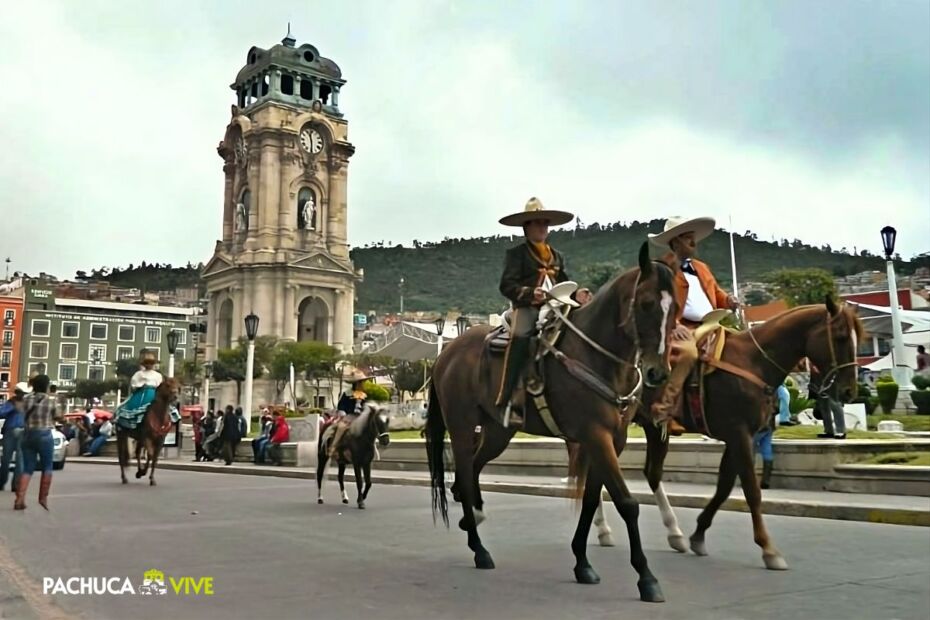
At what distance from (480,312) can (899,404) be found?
460 ft

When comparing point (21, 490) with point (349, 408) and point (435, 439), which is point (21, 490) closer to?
point (349, 408)

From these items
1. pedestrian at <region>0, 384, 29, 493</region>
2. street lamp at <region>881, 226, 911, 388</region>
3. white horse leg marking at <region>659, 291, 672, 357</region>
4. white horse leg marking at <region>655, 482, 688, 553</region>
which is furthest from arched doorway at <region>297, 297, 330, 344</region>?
white horse leg marking at <region>659, 291, 672, 357</region>

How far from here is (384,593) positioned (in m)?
5.95

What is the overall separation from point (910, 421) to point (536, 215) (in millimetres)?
17906

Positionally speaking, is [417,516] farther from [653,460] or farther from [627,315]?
[627,315]

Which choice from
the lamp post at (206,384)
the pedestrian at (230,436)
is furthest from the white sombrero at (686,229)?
the lamp post at (206,384)

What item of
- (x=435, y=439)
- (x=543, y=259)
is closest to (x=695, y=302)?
(x=543, y=259)

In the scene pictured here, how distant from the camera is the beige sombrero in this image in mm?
7617

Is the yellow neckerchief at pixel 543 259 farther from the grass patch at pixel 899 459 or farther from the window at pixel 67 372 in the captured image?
the window at pixel 67 372

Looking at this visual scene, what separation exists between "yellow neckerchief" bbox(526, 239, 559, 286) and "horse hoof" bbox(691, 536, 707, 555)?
2.82 m

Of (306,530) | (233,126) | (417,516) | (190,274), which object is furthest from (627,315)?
(190,274)

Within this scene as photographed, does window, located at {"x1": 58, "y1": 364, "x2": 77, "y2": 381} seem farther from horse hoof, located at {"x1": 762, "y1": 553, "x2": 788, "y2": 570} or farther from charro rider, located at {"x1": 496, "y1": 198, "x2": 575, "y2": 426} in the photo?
horse hoof, located at {"x1": 762, "y1": 553, "x2": 788, "y2": 570}

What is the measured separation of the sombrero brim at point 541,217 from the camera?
25.0ft

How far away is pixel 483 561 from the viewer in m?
7.04
